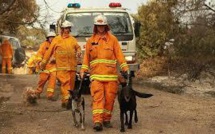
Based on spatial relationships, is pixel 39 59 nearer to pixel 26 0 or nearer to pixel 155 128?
pixel 155 128

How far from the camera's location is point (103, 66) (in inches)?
342

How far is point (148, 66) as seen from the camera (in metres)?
26.9

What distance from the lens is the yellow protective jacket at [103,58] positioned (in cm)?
870

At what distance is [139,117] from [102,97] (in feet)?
5.52

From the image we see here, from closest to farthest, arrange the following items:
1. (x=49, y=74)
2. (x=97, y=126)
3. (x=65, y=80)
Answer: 1. (x=97, y=126)
2. (x=65, y=80)
3. (x=49, y=74)

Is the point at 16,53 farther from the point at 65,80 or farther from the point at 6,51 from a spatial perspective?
the point at 65,80

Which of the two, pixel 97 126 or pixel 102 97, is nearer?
pixel 97 126

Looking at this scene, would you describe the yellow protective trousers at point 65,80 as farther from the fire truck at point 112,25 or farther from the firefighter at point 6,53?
the firefighter at point 6,53

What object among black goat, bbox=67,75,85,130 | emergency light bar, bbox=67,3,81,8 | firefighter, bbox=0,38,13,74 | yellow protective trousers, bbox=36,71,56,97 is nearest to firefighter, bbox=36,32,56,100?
yellow protective trousers, bbox=36,71,56,97

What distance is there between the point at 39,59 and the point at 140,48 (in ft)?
57.6

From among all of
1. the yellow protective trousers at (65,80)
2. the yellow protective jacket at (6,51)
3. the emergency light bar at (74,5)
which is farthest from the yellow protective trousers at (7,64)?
the yellow protective trousers at (65,80)

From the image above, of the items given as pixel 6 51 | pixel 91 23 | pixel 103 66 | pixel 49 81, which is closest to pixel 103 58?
pixel 103 66

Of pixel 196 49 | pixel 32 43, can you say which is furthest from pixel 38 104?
pixel 32 43

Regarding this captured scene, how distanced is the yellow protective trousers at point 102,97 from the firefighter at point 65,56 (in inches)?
78.4
